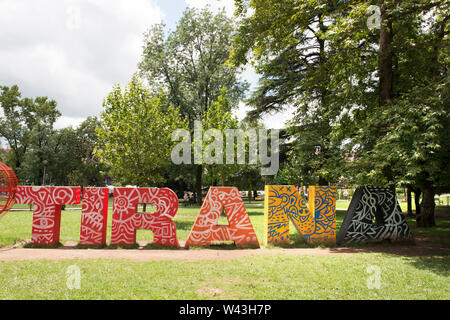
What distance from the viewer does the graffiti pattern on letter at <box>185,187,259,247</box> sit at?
10.4 m

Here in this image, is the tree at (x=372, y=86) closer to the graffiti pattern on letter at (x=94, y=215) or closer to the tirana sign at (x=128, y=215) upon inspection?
the tirana sign at (x=128, y=215)

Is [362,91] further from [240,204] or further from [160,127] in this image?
[160,127]

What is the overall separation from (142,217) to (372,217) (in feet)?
28.1

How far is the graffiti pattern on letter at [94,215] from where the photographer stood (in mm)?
10180

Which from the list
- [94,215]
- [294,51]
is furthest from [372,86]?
[94,215]

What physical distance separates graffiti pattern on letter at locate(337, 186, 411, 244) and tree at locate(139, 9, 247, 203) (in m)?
22.3

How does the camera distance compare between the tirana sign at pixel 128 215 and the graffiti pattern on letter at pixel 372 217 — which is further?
the graffiti pattern on letter at pixel 372 217

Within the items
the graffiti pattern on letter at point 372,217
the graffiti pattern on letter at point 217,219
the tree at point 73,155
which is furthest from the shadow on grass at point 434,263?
the tree at point 73,155

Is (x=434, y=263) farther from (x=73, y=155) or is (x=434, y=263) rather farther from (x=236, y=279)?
(x=73, y=155)

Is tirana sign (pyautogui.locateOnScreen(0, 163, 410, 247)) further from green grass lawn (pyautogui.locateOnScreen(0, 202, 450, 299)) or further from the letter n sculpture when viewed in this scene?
green grass lawn (pyautogui.locateOnScreen(0, 202, 450, 299))

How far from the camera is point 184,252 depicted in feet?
31.2

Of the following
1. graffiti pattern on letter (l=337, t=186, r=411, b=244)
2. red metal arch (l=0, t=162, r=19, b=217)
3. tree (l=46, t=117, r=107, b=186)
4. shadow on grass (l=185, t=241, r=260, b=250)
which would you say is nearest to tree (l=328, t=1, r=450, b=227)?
graffiti pattern on letter (l=337, t=186, r=411, b=244)

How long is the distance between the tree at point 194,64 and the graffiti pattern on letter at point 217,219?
71.2 ft
